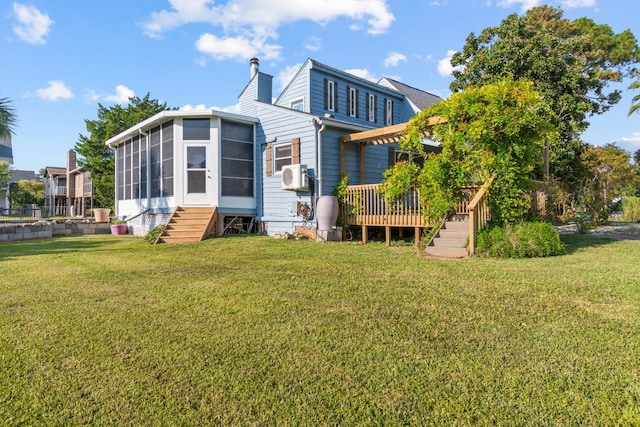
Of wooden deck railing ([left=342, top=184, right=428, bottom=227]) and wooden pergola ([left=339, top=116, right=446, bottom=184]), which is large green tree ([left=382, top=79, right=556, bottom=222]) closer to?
wooden deck railing ([left=342, top=184, right=428, bottom=227])

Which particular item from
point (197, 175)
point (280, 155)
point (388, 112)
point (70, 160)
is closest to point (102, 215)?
point (197, 175)

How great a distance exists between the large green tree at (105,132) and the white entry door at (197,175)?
48.7ft

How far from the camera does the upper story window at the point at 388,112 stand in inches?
A: 650

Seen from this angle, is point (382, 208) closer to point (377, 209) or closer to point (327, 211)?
point (377, 209)

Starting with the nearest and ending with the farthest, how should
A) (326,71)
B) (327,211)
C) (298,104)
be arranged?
(327,211) < (326,71) < (298,104)

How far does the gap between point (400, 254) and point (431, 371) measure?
16.8 ft

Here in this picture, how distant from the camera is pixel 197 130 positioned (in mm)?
11758

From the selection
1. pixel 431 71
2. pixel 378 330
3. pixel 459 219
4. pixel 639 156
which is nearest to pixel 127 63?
pixel 431 71

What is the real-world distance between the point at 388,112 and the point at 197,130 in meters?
8.70

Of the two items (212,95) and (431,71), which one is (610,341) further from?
(212,95)

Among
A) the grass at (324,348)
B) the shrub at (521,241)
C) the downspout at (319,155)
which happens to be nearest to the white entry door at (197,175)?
the downspout at (319,155)

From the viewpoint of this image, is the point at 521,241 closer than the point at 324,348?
A: No

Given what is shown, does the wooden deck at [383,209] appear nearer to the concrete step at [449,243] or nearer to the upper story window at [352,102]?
the concrete step at [449,243]

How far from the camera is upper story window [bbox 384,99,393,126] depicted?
650 inches
